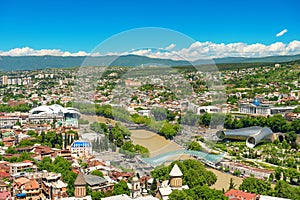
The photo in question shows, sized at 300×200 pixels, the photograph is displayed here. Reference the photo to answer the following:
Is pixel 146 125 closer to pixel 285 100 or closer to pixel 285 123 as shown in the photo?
pixel 285 123

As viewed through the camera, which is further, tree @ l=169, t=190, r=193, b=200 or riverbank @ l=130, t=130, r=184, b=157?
riverbank @ l=130, t=130, r=184, b=157

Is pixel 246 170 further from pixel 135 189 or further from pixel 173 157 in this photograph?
pixel 135 189

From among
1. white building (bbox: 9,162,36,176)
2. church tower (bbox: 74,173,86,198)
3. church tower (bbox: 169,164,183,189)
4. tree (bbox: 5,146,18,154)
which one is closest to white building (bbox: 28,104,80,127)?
tree (bbox: 5,146,18,154)

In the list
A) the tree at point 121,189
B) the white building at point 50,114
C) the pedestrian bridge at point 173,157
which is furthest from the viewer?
the white building at point 50,114

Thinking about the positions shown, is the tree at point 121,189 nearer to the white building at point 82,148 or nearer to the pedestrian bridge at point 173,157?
the pedestrian bridge at point 173,157

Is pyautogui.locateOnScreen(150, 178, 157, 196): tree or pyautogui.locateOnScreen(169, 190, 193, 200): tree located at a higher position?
pyautogui.locateOnScreen(169, 190, 193, 200): tree

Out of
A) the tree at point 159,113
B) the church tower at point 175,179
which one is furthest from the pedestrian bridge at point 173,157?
the church tower at point 175,179

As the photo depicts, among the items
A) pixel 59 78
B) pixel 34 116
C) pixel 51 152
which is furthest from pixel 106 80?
pixel 59 78

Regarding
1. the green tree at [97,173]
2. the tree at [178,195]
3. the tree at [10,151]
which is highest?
the tree at [178,195]

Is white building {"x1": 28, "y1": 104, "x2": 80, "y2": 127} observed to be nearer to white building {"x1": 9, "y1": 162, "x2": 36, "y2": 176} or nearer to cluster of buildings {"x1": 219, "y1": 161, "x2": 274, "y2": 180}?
white building {"x1": 9, "y1": 162, "x2": 36, "y2": 176}

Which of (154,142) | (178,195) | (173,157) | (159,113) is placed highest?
(159,113)

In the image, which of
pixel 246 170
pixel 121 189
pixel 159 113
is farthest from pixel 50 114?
pixel 121 189
